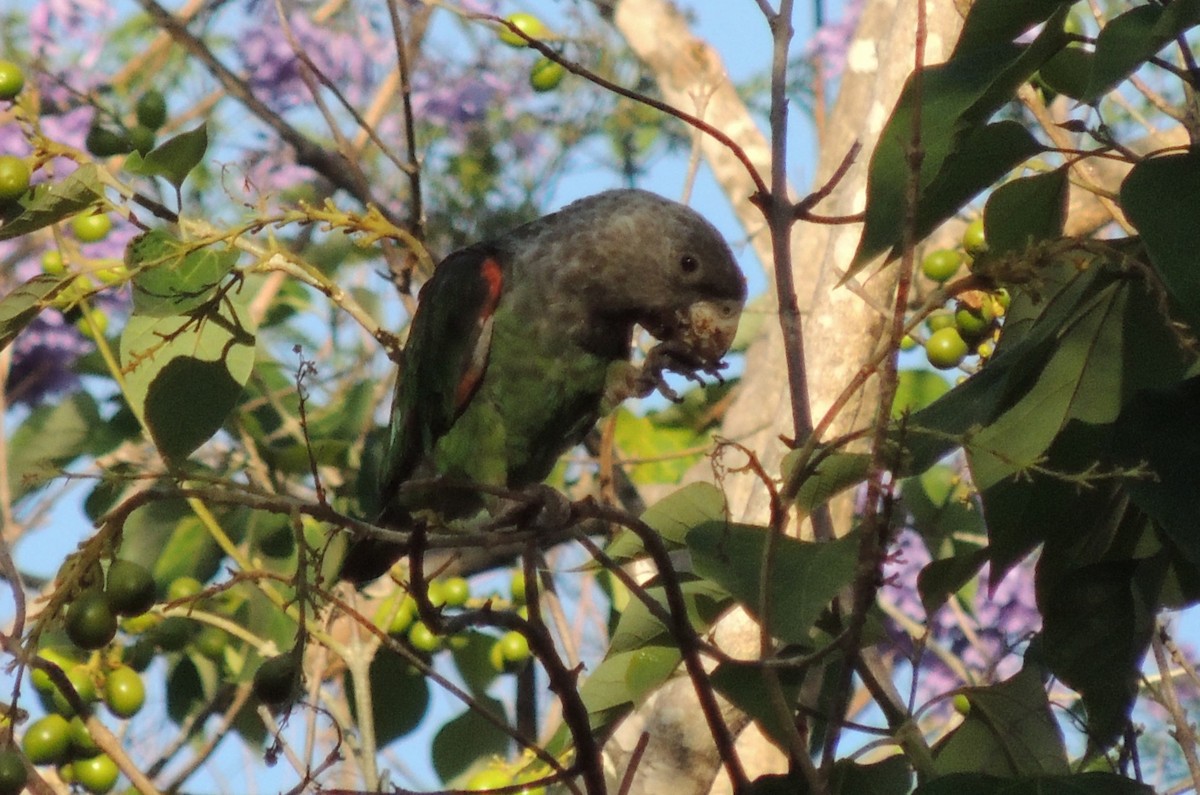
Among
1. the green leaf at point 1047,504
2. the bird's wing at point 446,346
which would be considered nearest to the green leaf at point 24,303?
the bird's wing at point 446,346

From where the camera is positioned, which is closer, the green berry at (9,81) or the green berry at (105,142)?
the green berry at (9,81)

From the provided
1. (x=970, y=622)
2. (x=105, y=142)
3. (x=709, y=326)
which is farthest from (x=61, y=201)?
(x=970, y=622)

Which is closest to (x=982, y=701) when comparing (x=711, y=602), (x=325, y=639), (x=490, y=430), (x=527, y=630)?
(x=711, y=602)

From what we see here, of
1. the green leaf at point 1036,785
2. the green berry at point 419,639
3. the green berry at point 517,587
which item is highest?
the green berry at point 517,587

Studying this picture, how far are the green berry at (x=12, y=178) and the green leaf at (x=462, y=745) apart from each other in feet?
4.07

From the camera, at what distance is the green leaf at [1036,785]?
1.26m

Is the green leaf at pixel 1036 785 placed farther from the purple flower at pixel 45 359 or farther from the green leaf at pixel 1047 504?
the purple flower at pixel 45 359

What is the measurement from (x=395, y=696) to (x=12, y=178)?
116 centimetres

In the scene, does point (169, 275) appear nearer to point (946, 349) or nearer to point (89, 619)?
point (89, 619)

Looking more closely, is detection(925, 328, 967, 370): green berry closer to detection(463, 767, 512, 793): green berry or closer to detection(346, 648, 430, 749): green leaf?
detection(463, 767, 512, 793): green berry

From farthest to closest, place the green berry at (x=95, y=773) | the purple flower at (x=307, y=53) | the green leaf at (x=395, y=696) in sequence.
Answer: the purple flower at (x=307, y=53)
the green leaf at (x=395, y=696)
the green berry at (x=95, y=773)

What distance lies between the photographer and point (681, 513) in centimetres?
158

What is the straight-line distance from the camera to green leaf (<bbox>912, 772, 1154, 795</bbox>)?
1261 millimetres

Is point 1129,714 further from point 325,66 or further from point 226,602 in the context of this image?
point 325,66
